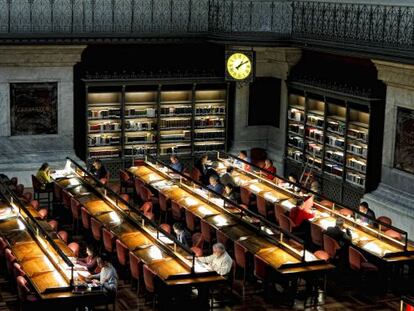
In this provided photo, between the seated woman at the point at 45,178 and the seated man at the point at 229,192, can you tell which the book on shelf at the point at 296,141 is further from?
the seated woman at the point at 45,178

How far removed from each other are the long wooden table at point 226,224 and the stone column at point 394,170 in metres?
3.70

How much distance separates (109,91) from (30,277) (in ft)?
32.9

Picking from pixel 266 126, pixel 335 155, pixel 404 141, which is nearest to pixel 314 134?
pixel 335 155

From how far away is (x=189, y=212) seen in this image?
676 inches

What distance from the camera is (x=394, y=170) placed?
1898cm

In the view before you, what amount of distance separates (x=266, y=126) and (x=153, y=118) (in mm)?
3316

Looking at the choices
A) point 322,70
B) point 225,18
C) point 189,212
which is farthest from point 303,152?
point 189,212

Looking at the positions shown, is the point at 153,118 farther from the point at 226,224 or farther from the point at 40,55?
the point at 226,224

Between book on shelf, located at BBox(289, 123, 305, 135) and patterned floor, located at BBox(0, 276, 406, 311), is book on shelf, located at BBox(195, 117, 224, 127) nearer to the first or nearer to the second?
book on shelf, located at BBox(289, 123, 305, 135)

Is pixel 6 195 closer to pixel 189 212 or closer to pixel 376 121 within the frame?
pixel 189 212

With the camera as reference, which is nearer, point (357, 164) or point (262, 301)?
point (262, 301)

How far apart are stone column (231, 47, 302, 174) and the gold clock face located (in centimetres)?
260

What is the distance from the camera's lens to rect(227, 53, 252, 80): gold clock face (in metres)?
20.7

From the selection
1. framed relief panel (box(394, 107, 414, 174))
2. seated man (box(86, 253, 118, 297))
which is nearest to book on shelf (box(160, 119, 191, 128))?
framed relief panel (box(394, 107, 414, 174))
